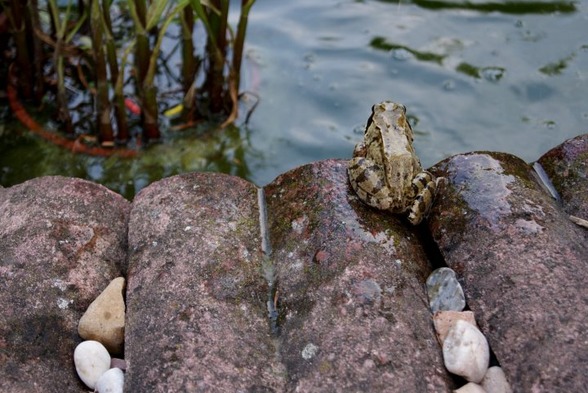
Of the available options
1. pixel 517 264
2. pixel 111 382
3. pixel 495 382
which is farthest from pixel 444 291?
pixel 111 382

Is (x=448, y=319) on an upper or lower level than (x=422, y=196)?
lower

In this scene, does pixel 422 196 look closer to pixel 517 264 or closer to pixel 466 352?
pixel 517 264

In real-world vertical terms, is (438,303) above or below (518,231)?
below

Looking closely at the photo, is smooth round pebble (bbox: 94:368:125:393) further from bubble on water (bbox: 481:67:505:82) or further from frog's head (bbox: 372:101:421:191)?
bubble on water (bbox: 481:67:505:82)

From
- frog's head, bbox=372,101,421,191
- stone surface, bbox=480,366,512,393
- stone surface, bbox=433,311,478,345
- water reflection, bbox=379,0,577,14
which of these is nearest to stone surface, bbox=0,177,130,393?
frog's head, bbox=372,101,421,191

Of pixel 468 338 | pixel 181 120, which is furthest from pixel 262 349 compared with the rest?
pixel 181 120

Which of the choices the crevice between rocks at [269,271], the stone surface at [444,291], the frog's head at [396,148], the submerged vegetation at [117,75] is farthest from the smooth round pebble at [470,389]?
the submerged vegetation at [117,75]

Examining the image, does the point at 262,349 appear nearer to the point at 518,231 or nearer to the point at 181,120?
the point at 518,231
